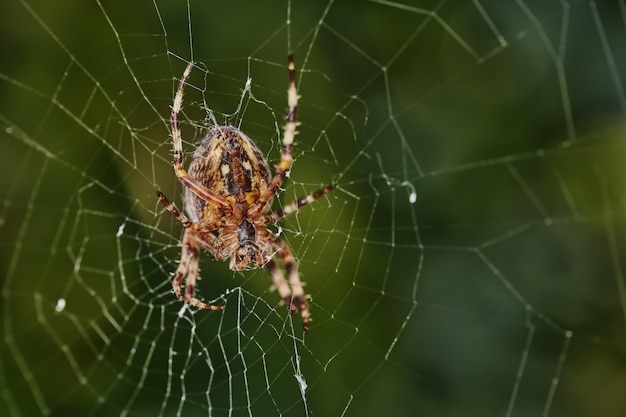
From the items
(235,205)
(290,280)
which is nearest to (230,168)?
(235,205)

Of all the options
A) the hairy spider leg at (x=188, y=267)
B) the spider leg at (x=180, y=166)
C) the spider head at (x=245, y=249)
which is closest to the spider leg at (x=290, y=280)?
the spider head at (x=245, y=249)

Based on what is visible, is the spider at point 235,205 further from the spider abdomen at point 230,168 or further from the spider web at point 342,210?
the spider web at point 342,210

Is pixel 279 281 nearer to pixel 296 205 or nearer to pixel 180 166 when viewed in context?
pixel 296 205

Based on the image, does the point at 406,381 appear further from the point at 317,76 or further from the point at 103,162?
the point at 103,162

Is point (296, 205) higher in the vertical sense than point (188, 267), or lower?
higher

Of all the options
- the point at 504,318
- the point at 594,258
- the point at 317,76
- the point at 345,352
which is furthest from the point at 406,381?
the point at 317,76
